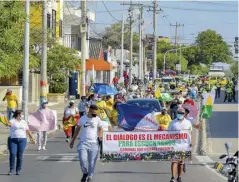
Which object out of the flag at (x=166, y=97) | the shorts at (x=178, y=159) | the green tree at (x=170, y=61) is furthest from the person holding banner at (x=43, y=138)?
the green tree at (x=170, y=61)

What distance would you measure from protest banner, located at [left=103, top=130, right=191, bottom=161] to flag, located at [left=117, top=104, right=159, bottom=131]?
8971 millimetres

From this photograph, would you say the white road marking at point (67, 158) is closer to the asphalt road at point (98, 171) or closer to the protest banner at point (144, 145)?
the asphalt road at point (98, 171)

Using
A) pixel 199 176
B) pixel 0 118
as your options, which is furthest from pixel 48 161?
pixel 199 176

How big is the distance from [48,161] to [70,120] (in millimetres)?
5492

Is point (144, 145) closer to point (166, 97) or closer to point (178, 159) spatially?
point (178, 159)

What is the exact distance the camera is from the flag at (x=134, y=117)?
28.8m

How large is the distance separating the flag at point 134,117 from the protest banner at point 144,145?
897cm

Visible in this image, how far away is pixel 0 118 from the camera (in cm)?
2383

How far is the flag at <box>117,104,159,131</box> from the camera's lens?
28750 mm

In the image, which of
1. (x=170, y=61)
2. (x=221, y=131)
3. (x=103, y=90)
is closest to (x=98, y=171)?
(x=221, y=131)

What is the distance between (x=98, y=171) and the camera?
2020 cm

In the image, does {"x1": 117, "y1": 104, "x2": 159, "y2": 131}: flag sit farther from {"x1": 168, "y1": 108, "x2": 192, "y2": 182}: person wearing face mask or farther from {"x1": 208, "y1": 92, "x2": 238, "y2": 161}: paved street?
{"x1": 168, "y1": 108, "x2": 192, "y2": 182}: person wearing face mask

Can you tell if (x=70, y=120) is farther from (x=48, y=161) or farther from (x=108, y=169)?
(x=108, y=169)

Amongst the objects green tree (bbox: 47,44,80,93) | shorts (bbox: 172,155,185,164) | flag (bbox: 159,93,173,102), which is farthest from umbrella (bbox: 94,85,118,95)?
shorts (bbox: 172,155,185,164)
